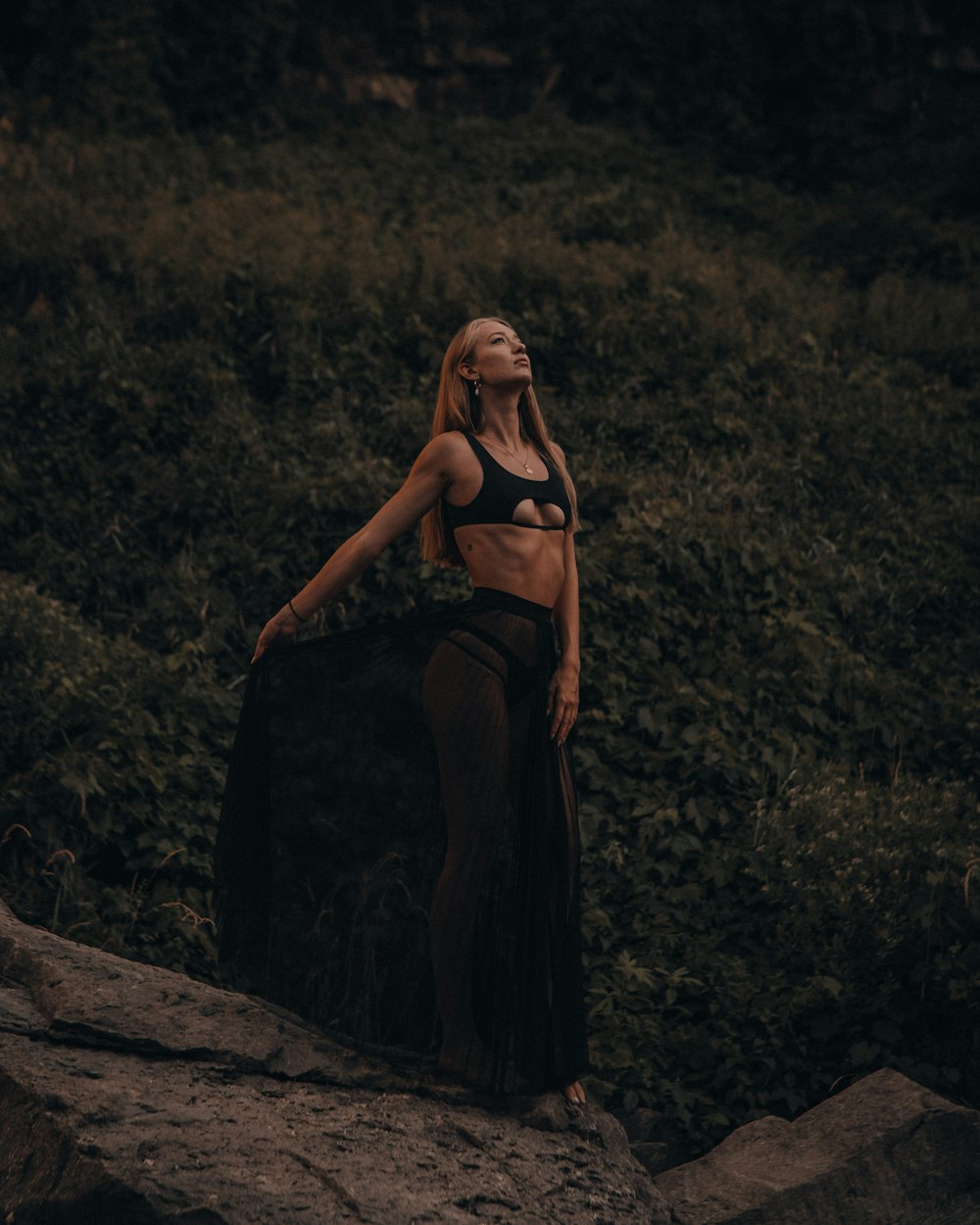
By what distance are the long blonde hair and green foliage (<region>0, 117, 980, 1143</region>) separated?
1.95 metres

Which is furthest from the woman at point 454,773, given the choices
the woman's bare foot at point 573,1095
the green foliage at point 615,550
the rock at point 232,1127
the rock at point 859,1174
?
the green foliage at point 615,550

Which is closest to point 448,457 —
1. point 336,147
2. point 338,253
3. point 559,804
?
point 559,804

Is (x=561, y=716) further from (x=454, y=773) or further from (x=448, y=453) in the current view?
(x=448, y=453)

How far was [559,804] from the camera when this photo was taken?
12.5 feet

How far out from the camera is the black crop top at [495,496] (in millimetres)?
3801

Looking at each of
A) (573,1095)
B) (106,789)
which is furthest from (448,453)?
(106,789)

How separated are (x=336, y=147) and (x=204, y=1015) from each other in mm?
13834

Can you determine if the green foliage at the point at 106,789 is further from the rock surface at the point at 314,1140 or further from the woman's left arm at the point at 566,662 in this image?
the woman's left arm at the point at 566,662

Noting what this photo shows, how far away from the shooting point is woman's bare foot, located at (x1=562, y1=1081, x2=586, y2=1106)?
146 inches

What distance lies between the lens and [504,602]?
3805 millimetres

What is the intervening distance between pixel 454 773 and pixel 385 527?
0.79 metres

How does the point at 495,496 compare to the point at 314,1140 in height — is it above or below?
above

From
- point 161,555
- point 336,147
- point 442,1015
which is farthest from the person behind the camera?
point 336,147

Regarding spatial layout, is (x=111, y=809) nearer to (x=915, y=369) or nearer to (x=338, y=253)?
(x=338, y=253)
